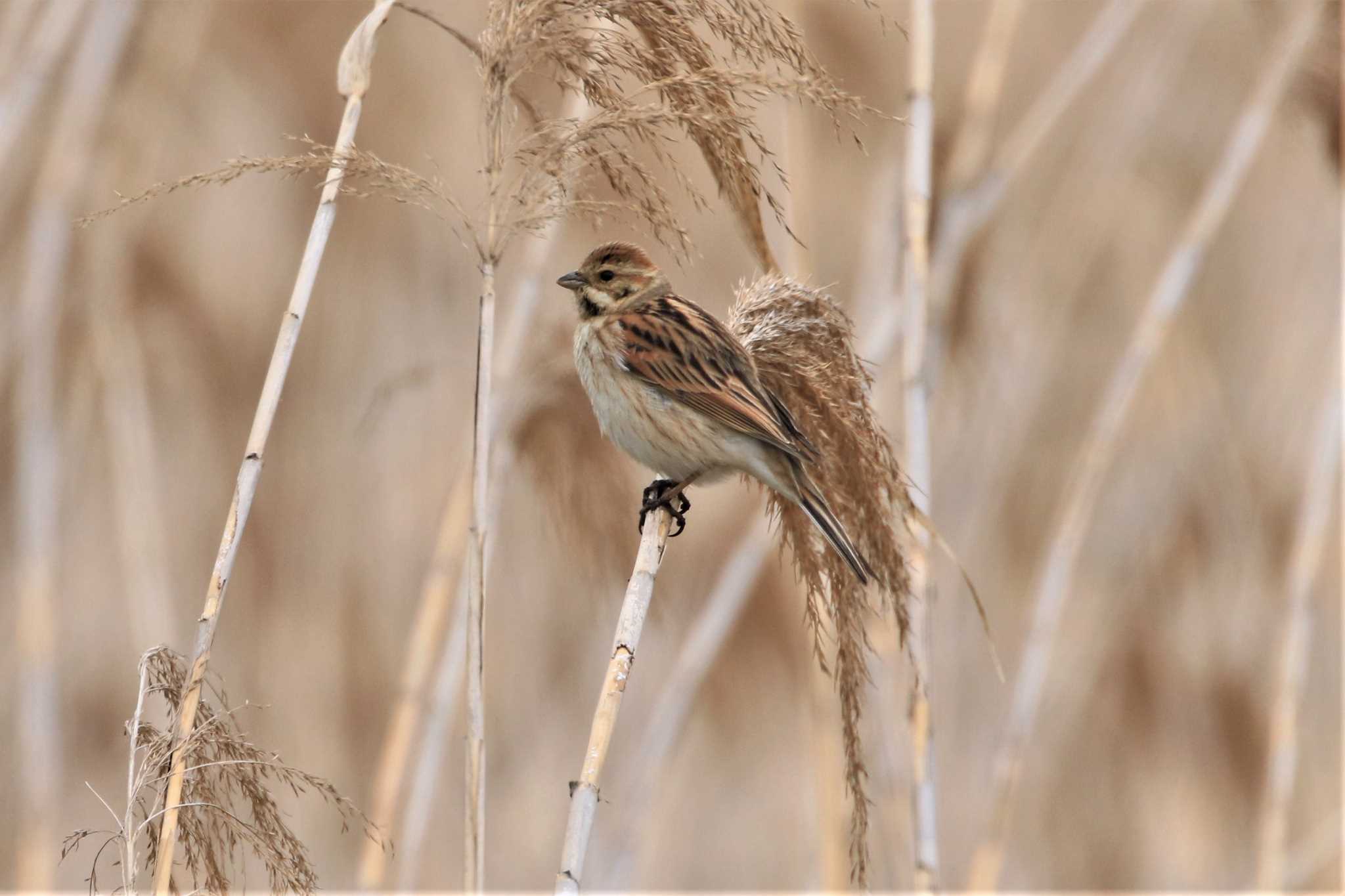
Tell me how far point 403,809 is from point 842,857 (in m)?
1.31

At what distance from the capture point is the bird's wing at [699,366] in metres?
2.83

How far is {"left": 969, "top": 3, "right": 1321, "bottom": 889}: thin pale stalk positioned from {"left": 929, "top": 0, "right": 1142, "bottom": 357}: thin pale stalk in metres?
0.39

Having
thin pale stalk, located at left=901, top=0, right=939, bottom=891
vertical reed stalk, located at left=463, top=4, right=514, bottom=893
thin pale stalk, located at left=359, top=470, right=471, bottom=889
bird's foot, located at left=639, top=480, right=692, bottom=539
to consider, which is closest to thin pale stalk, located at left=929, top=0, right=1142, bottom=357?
thin pale stalk, located at left=901, top=0, right=939, bottom=891

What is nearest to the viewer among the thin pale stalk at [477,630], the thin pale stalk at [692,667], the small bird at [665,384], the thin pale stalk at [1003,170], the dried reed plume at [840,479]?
→ the thin pale stalk at [477,630]

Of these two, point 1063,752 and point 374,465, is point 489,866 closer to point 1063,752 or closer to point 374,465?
point 374,465

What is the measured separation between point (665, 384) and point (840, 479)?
2.52 ft

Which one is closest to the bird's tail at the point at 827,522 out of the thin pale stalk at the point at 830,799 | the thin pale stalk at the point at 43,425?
the thin pale stalk at the point at 830,799

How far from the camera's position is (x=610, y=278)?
3.44 meters

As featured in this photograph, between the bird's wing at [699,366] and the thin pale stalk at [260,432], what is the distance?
896 millimetres

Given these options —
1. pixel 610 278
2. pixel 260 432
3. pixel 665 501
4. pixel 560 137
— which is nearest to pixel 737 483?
pixel 610 278

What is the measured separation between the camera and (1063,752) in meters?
5.46

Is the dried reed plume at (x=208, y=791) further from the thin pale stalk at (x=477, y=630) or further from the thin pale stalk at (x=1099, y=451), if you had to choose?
the thin pale stalk at (x=1099, y=451)

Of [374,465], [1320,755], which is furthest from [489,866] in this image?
[1320,755]

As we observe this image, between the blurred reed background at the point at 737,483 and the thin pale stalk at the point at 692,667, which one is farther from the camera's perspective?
the blurred reed background at the point at 737,483
